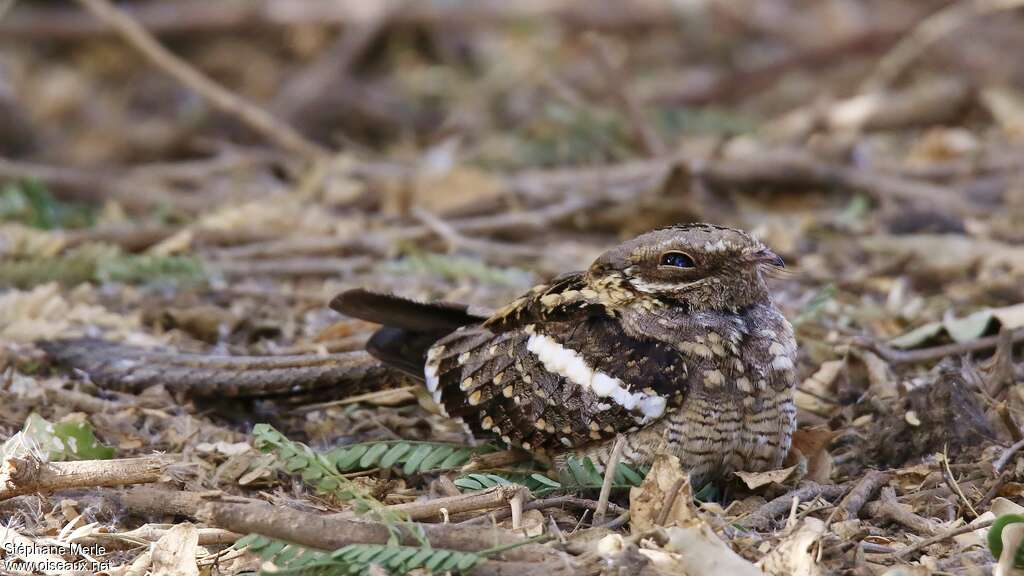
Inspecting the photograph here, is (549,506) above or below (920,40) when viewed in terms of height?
below

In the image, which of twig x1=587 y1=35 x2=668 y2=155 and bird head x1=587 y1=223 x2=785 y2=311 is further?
twig x1=587 y1=35 x2=668 y2=155

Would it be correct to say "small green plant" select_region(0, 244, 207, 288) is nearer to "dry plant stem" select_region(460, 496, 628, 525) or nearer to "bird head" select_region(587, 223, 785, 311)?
"bird head" select_region(587, 223, 785, 311)

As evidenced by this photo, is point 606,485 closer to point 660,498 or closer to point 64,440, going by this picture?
point 660,498

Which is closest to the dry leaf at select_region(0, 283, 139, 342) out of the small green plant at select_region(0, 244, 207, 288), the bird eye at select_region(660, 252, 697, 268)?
the small green plant at select_region(0, 244, 207, 288)

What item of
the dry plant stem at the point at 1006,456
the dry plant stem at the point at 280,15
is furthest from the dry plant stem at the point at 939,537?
the dry plant stem at the point at 280,15

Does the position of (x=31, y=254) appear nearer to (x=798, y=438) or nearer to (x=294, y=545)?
(x=294, y=545)

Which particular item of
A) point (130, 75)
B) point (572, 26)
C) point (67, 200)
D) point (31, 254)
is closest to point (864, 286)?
point (31, 254)

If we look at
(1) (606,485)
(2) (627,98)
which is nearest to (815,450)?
(1) (606,485)
